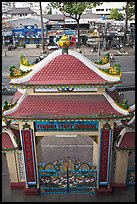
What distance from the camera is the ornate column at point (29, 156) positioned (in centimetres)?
1024

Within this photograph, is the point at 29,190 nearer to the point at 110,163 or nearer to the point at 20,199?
the point at 20,199

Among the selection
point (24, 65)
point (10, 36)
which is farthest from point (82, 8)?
point (24, 65)

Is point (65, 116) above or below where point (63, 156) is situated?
above

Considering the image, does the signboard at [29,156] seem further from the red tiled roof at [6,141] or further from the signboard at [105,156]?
the signboard at [105,156]

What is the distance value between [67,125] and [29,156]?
241 cm

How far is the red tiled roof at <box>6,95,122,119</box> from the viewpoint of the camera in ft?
31.4

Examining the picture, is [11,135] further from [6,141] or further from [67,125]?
[67,125]

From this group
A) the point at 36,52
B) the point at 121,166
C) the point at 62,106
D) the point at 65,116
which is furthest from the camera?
the point at 36,52

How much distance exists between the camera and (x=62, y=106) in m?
9.83

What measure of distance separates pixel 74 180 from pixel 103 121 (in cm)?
360

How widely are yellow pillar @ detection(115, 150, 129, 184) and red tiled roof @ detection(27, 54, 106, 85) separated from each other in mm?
3681

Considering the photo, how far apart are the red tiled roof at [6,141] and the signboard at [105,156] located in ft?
13.3

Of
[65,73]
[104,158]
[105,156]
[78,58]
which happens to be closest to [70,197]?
[104,158]

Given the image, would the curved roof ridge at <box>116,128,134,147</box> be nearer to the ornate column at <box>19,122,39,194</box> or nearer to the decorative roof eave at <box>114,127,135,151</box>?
the decorative roof eave at <box>114,127,135,151</box>
